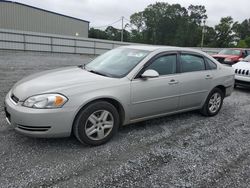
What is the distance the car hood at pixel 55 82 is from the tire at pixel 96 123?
0.37 meters

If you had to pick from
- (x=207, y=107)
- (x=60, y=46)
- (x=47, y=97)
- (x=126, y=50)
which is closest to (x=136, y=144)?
(x=47, y=97)

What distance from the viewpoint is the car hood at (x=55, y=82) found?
2.87 m

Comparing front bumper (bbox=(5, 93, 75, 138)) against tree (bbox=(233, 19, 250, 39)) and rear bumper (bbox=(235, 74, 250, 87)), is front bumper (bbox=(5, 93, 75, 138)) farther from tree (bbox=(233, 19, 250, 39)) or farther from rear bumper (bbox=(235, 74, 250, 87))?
tree (bbox=(233, 19, 250, 39))

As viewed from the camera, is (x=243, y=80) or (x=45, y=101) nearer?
(x=45, y=101)

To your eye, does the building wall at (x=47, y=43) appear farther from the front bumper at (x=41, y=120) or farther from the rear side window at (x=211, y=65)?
the rear side window at (x=211, y=65)

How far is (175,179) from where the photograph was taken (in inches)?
99.3

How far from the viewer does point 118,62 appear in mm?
3793

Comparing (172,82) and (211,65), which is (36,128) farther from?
(211,65)

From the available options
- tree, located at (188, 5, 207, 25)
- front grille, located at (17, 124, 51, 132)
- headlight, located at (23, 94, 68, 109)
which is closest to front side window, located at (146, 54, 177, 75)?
headlight, located at (23, 94, 68, 109)

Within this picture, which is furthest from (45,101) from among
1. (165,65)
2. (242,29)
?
(242,29)

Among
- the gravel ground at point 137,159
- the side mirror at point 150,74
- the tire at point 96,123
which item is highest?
the side mirror at point 150,74

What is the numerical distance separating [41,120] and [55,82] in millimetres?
618

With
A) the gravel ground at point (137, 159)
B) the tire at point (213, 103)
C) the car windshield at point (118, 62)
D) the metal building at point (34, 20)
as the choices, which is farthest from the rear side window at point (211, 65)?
the metal building at point (34, 20)

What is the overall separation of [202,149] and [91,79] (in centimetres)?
199
